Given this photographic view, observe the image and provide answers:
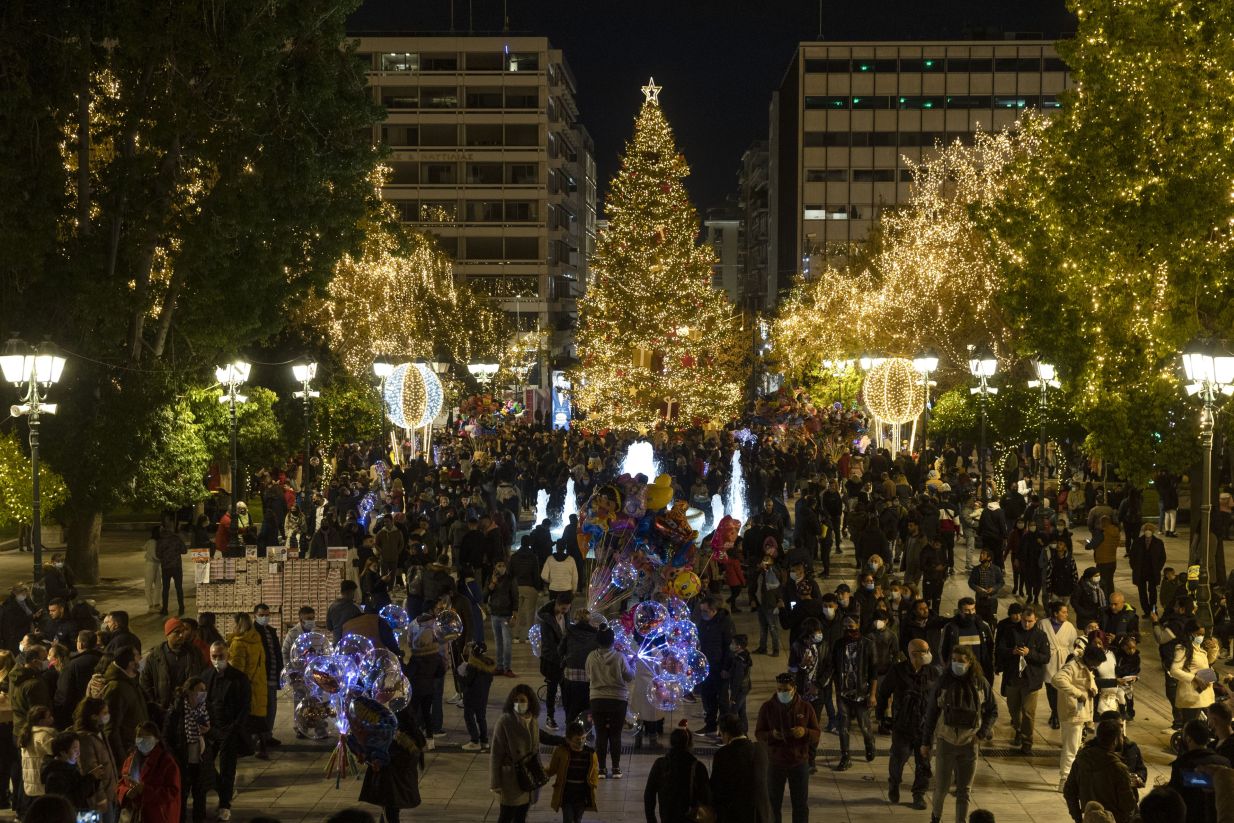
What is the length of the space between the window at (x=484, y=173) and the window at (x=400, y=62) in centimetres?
685

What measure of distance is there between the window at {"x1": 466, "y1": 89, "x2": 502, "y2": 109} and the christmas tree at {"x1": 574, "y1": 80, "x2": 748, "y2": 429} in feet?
144

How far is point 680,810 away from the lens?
978 centimetres

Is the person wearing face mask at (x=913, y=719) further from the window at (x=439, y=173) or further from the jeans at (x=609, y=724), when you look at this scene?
the window at (x=439, y=173)

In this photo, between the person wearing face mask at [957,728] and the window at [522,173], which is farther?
the window at [522,173]

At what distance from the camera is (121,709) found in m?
11.7

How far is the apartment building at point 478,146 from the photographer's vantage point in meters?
95.2

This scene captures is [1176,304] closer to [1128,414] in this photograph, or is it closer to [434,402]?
[1128,414]

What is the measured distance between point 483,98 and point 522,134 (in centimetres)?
324

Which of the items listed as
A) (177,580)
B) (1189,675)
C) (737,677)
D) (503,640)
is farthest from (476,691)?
(177,580)

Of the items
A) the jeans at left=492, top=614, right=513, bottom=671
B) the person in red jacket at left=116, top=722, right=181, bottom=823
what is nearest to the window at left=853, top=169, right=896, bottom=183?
the jeans at left=492, top=614, right=513, bottom=671

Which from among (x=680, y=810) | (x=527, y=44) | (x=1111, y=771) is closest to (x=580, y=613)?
(x=680, y=810)

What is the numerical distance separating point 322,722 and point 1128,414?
1509 cm

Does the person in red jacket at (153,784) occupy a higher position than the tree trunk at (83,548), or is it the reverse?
the tree trunk at (83,548)

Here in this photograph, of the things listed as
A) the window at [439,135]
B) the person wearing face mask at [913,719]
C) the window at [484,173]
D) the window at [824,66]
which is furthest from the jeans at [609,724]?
the window at [824,66]
